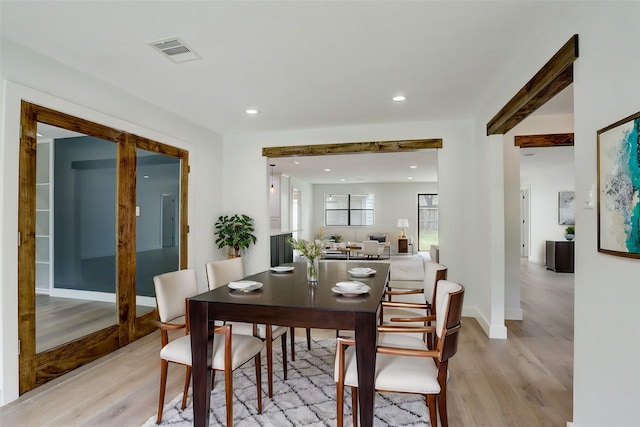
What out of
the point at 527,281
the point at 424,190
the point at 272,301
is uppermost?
the point at 424,190

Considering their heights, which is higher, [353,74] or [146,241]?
[353,74]

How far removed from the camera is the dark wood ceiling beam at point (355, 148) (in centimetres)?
460

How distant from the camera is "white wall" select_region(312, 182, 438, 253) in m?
12.2

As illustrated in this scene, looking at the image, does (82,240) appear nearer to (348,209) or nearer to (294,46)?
(294,46)

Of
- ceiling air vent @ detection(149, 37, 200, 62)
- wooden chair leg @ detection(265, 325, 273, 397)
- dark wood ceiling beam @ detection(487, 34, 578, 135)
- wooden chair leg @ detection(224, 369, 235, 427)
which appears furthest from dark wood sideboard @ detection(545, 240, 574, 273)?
ceiling air vent @ detection(149, 37, 200, 62)

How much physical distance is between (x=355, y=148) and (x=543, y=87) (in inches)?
104

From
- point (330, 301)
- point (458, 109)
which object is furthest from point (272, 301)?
point (458, 109)

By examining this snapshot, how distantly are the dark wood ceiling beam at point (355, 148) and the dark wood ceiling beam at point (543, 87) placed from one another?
3.95 feet

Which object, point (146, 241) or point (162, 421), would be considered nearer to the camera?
point (162, 421)

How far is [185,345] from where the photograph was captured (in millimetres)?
2148

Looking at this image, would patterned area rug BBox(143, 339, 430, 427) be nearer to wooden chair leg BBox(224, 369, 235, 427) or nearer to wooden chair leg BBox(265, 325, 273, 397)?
wooden chair leg BBox(265, 325, 273, 397)

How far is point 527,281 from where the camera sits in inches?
271

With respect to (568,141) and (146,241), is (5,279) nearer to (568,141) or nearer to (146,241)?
(146,241)

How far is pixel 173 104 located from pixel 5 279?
2.34 metres
